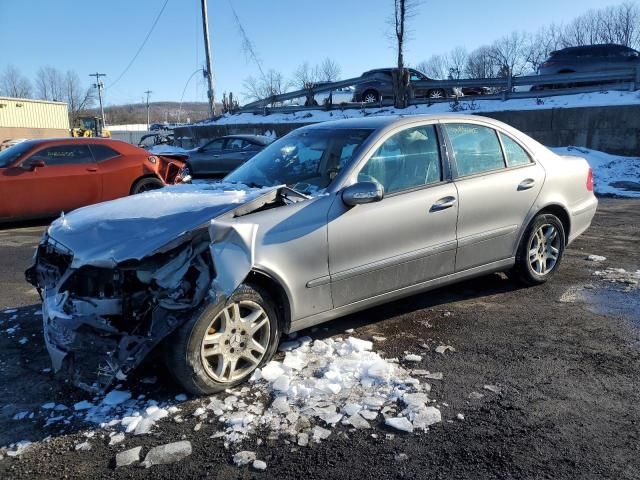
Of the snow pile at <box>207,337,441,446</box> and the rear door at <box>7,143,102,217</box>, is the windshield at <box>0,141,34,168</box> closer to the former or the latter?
the rear door at <box>7,143,102,217</box>

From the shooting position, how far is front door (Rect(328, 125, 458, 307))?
12.5ft

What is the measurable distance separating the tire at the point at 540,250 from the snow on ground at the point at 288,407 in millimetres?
2095

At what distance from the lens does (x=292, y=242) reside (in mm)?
3523

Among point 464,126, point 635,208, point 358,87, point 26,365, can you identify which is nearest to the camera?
point 26,365

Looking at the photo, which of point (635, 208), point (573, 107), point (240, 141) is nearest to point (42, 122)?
point (240, 141)

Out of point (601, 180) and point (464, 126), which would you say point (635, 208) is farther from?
point (464, 126)

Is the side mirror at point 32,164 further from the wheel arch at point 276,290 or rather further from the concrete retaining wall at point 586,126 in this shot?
the concrete retaining wall at point 586,126

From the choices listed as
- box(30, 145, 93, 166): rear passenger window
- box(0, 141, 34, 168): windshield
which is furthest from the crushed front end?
box(30, 145, 93, 166): rear passenger window

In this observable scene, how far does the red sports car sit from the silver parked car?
567 centimetres

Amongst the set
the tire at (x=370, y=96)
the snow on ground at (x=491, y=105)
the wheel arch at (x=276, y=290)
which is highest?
the tire at (x=370, y=96)

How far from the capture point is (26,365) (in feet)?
12.3

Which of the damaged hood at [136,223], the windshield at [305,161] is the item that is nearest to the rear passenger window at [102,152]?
the windshield at [305,161]

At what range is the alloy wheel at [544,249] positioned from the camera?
5.12m

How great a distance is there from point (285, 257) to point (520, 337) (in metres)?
1.90
